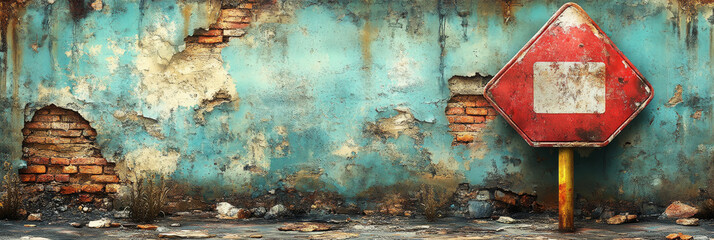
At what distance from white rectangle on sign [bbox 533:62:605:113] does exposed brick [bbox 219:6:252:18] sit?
2156 millimetres

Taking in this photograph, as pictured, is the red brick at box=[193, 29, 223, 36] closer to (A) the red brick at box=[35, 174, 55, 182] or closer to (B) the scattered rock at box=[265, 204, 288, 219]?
(B) the scattered rock at box=[265, 204, 288, 219]

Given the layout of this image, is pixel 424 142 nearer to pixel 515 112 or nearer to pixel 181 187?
pixel 515 112

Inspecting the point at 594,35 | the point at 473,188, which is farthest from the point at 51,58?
the point at 594,35

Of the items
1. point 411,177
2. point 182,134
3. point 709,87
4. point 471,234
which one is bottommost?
point 471,234

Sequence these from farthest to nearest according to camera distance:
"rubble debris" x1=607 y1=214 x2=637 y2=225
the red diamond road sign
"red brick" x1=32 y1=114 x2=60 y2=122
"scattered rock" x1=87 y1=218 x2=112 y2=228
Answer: "red brick" x1=32 y1=114 x2=60 y2=122 → "rubble debris" x1=607 y1=214 x2=637 y2=225 → "scattered rock" x1=87 y1=218 x2=112 y2=228 → the red diamond road sign

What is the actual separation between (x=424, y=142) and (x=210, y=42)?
1.77m

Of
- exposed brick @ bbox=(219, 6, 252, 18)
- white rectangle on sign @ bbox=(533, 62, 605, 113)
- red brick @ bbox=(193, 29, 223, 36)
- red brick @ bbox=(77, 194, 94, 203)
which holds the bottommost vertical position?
red brick @ bbox=(77, 194, 94, 203)

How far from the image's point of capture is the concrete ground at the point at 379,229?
4.52m

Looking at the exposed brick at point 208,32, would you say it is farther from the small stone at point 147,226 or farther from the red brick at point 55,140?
the small stone at point 147,226

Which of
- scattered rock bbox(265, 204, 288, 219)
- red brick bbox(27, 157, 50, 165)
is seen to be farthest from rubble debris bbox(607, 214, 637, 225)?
red brick bbox(27, 157, 50, 165)

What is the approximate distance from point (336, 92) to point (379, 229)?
3.69 feet

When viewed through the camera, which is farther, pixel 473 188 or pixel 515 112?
pixel 473 188

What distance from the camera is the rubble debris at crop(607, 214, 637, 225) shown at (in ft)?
16.8

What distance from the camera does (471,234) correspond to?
183 inches
